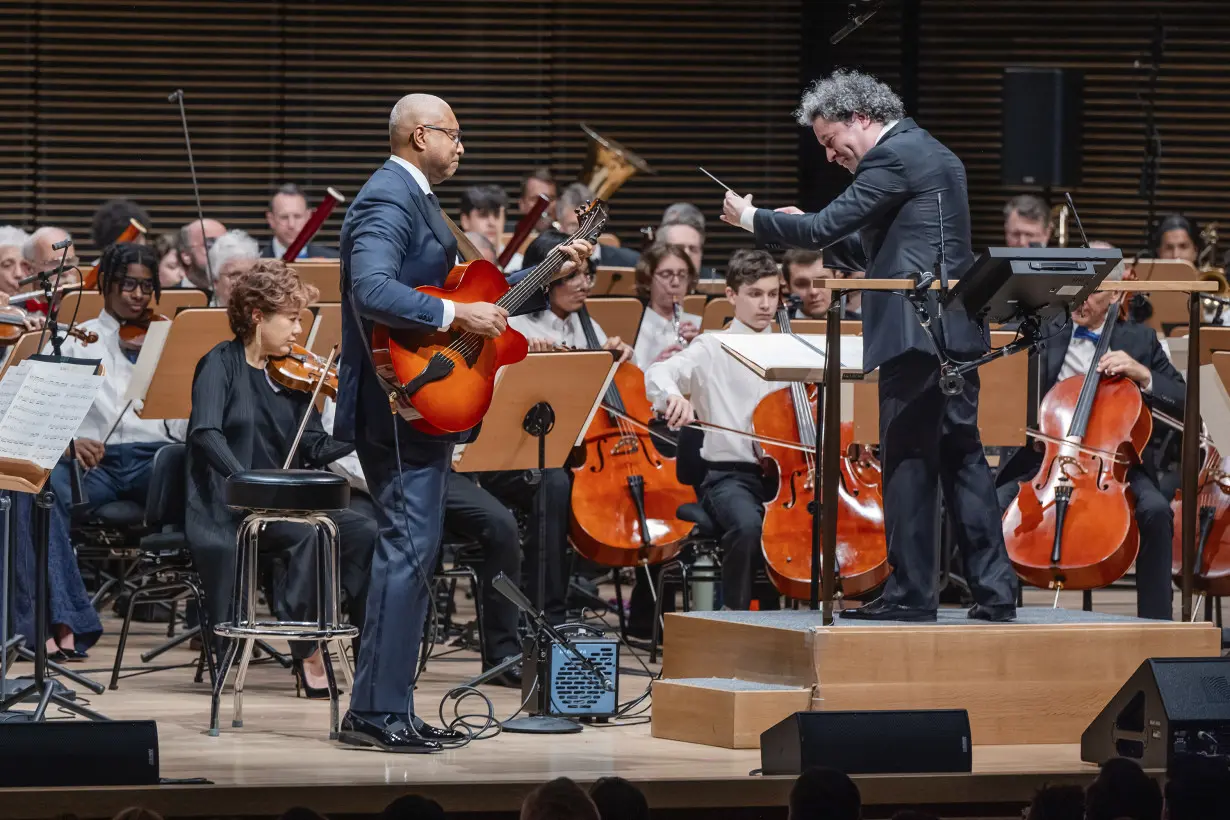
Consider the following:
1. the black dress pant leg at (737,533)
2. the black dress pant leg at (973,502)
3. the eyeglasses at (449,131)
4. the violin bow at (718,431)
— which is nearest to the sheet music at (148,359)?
the violin bow at (718,431)

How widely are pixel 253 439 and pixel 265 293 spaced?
0.40 meters

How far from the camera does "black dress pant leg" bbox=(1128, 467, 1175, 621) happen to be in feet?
17.1

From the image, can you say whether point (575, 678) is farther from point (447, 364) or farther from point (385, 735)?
point (447, 364)

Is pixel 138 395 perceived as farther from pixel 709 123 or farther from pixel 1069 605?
pixel 709 123

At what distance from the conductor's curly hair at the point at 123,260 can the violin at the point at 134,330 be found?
0.09 meters

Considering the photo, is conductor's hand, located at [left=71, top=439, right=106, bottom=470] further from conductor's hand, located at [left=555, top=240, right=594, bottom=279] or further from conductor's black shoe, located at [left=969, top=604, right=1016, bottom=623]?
conductor's black shoe, located at [left=969, top=604, right=1016, bottom=623]

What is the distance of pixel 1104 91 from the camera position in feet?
30.9

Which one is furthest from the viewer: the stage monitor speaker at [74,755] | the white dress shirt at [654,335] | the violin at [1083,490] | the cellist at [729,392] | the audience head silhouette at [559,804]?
the white dress shirt at [654,335]

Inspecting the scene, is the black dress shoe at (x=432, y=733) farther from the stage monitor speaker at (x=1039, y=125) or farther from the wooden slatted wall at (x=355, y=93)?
the wooden slatted wall at (x=355, y=93)

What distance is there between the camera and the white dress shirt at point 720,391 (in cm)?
543

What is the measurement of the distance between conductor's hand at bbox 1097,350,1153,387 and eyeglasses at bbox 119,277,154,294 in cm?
287

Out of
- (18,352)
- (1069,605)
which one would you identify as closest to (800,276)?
(1069,605)

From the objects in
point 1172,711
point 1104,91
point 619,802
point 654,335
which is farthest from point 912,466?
point 1104,91

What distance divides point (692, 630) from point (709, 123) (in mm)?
5575
